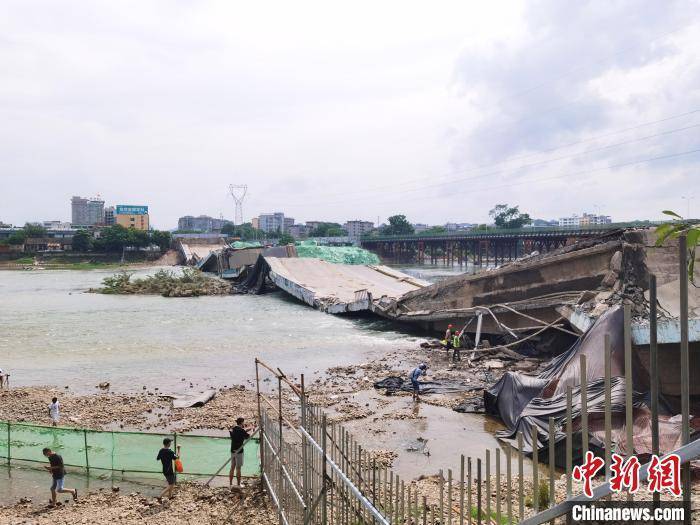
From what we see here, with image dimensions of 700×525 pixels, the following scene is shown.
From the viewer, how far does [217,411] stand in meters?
15.3

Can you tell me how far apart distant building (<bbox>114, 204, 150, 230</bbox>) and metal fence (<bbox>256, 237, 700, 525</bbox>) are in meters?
182

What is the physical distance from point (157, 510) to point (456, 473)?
534 centimetres

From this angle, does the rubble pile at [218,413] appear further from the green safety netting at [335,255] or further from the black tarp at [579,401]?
the green safety netting at [335,255]

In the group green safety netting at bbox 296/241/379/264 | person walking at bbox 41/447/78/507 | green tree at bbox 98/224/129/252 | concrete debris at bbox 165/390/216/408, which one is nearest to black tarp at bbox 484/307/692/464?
concrete debris at bbox 165/390/216/408

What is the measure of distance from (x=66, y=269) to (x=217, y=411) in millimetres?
86949

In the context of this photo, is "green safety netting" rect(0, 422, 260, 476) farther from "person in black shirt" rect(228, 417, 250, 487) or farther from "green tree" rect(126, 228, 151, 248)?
"green tree" rect(126, 228, 151, 248)

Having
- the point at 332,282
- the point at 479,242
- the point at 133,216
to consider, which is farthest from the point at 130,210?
the point at 332,282

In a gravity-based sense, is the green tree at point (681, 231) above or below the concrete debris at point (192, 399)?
above

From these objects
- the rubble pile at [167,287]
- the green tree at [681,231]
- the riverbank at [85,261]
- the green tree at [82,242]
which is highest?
the green tree at [82,242]

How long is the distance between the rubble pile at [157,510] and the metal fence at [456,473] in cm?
41

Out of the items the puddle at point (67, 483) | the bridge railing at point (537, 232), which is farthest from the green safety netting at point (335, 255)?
the puddle at point (67, 483)

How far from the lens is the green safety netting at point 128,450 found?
1088 centimetres

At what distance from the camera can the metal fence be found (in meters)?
2.94

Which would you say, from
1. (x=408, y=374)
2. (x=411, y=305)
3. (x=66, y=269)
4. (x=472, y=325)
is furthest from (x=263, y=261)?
(x=66, y=269)
